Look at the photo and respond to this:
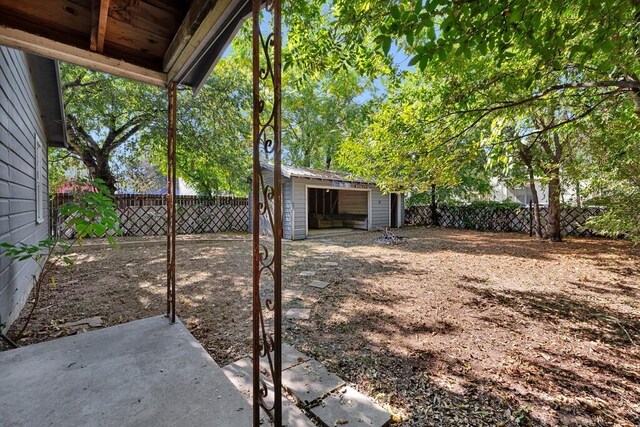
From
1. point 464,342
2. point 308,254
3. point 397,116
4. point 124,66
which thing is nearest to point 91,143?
point 308,254

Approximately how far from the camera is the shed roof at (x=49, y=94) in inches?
147

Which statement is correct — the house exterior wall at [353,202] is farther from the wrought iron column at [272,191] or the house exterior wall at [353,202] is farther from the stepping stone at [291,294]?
the wrought iron column at [272,191]

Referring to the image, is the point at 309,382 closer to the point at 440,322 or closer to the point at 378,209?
the point at 440,322

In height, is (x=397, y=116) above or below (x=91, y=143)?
below

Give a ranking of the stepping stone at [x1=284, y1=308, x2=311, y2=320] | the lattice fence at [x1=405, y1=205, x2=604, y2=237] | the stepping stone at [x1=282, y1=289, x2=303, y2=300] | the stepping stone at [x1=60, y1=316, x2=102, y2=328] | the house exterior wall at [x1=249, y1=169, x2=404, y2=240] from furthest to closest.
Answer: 1. the lattice fence at [x1=405, y1=205, x2=604, y2=237]
2. the house exterior wall at [x1=249, y1=169, x2=404, y2=240]
3. the stepping stone at [x1=282, y1=289, x2=303, y2=300]
4. the stepping stone at [x1=284, y1=308, x2=311, y2=320]
5. the stepping stone at [x1=60, y1=316, x2=102, y2=328]

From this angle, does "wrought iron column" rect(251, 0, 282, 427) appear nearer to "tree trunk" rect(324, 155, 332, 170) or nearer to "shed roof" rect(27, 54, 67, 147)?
"shed roof" rect(27, 54, 67, 147)

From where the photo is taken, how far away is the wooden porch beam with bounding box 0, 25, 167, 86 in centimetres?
161

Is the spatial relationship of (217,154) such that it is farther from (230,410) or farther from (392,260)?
(230,410)

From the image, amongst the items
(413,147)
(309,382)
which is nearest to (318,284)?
(309,382)

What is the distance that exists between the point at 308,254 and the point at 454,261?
3.29 m

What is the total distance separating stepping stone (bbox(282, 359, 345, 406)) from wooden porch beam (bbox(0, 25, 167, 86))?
245 cm

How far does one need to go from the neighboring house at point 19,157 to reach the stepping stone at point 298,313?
236 centimetres

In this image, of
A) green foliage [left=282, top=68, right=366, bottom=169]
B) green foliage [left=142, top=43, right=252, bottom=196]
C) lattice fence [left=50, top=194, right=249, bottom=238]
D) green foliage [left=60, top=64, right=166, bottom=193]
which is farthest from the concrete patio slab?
green foliage [left=282, top=68, right=366, bottom=169]

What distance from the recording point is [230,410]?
1.35 metres
